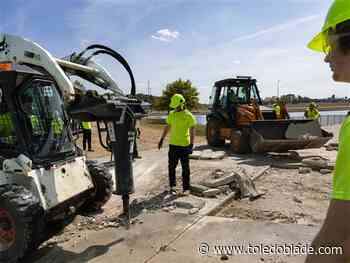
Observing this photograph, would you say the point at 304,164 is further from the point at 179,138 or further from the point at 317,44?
the point at 317,44

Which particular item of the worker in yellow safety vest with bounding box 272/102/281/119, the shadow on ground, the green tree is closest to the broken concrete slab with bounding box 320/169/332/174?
the worker in yellow safety vest with bounding box 272/102/281/119

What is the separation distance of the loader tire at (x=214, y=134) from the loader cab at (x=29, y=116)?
9.61 m

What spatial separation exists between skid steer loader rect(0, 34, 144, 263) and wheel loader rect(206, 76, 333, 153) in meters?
7.16

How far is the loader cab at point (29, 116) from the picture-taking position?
15.5 ft

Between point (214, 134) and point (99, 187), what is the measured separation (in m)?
8.94

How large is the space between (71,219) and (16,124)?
1765 mm

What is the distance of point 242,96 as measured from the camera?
14172mm

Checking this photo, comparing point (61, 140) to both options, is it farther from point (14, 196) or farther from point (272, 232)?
point (272, 232)

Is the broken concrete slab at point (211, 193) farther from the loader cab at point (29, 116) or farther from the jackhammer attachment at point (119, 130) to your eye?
the loader cab at point (29, 116)

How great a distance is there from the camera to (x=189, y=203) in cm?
622

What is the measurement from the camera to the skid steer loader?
4336mm

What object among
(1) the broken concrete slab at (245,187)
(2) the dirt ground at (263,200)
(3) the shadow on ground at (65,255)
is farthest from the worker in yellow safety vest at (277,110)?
(3) the shadow on ground at (65,255)

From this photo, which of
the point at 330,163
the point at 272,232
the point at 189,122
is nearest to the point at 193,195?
the point at 189,122

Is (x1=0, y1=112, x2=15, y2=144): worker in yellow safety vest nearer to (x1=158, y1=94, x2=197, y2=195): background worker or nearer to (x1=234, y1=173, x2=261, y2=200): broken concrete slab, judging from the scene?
(x1=158, y1=94, x2=197, y2=195): background worker
